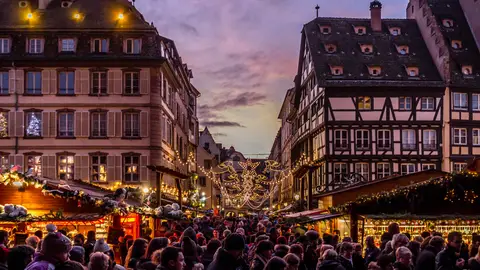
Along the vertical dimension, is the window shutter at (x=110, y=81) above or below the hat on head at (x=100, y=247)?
above

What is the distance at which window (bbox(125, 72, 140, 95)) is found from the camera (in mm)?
42750

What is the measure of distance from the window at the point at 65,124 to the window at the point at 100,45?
3.98 metres

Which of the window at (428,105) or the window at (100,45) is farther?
the window at (428,105)

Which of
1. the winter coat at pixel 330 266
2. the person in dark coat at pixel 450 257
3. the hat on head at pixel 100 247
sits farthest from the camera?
the hat on head at pixel 100 247

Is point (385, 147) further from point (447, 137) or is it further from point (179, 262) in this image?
point (179, 262)

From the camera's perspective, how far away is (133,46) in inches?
1684

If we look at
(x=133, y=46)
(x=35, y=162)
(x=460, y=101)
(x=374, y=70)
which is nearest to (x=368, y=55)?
(x=374, y=70)

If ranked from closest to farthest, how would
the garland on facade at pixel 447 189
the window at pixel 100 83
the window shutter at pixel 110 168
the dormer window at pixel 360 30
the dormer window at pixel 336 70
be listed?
the garland on facade at pixel 447 189
the window shutter at pixel 110 168
the window at pixel 100 83
the dormer window at pixel 336 70
the dormer window at pixel 360 30

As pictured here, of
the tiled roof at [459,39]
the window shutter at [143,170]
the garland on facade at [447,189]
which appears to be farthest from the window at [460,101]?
the garland on facade at [447,189]

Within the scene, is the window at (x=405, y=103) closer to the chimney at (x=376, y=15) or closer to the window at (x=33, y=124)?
the chimney at (x=376, y=15)

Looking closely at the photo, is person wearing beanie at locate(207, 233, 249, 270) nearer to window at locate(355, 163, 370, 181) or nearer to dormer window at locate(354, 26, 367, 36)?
window at locate(355, 163, 370, 181)

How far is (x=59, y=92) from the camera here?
4294 centimetres

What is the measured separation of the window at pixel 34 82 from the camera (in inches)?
1694

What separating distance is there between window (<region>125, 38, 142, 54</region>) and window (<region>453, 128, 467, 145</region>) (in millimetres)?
21221
